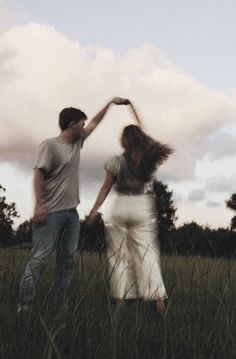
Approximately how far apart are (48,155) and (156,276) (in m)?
1.30

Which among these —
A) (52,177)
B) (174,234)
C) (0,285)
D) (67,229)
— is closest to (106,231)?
(67,229)

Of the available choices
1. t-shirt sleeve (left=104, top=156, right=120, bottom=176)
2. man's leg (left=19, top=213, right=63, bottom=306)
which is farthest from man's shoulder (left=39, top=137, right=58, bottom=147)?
man's leg (left=19, top=213, right=63, bottom=306)

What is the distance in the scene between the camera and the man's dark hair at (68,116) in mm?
4531

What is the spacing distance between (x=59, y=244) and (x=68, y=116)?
1.08 metres

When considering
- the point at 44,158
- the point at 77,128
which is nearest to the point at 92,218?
the point at 44,158

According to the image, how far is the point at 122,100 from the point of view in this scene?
189 inches

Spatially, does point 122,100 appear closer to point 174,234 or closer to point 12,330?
point 12,330

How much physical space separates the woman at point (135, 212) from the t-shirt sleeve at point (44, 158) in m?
0.48

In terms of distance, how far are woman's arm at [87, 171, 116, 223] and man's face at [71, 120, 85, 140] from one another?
0.45 meters

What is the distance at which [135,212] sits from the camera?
4246mm

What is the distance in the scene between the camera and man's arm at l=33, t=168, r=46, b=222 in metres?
4.18

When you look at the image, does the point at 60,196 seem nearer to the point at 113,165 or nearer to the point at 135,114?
the point at 113,165

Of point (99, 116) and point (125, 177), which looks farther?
point (99, 116)

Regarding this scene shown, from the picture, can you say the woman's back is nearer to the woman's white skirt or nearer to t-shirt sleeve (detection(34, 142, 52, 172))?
the woman's white skirt
